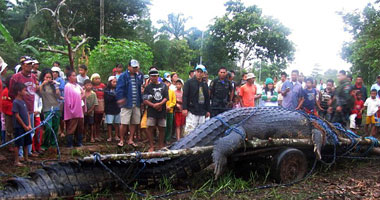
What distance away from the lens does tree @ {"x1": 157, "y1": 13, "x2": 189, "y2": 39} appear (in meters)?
37.9

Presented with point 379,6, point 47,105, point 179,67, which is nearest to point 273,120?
point 47,105

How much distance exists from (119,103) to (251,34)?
1877cm

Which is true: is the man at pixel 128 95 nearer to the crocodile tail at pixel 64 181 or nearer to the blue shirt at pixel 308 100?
the crocodile tail at pixel 64 181

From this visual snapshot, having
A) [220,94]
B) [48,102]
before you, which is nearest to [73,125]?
[48,102]

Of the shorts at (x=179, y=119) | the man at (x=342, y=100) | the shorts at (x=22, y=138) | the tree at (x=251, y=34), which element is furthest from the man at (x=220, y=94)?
the tree at (x=251, y=34)

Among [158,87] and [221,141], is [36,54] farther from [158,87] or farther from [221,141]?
[221,141]

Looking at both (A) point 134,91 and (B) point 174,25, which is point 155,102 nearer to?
(A) point 134,91

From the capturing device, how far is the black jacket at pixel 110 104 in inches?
258

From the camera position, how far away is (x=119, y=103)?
19.0 feet

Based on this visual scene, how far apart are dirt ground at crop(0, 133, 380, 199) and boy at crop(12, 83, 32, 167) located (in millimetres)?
297

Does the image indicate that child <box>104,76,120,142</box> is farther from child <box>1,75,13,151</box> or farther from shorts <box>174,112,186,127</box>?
child <box>1,75,13,151</box>

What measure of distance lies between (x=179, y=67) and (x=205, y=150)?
25.2 metres

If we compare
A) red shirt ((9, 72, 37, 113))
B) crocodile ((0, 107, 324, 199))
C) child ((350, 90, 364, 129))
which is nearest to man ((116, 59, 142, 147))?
red shirt ((9, 72, 37, 113))

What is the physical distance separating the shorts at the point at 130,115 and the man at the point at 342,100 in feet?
12.4
